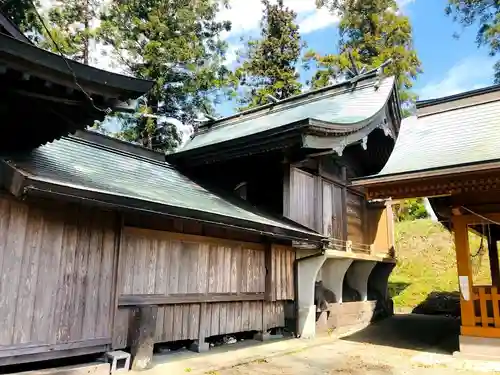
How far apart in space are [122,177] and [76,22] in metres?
17.1

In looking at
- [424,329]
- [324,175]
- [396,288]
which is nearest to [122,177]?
[324,175]

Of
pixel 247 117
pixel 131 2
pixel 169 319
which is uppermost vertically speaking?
pixel 131 2

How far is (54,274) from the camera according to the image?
533cm

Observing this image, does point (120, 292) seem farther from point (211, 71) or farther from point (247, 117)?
point (211, 71)

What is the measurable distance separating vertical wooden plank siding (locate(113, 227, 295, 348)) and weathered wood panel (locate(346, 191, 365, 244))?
3361mm

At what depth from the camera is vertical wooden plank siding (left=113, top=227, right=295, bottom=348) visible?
21.3 ft

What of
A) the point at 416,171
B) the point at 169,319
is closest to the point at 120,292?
the point at 169,319

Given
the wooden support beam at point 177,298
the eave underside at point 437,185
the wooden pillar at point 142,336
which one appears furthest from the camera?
the eave underside at point 437,185

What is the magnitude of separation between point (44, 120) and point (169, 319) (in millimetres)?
3678

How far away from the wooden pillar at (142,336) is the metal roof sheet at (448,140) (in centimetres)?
503

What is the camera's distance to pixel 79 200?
194 inches

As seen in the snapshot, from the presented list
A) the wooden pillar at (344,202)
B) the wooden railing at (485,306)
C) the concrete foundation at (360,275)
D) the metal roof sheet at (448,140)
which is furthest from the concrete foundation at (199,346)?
the concrete foundation at (360,275)

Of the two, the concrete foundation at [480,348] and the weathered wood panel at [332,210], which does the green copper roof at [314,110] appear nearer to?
the weathered wood panel at [332,210]

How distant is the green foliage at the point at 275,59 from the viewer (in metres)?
25.4
